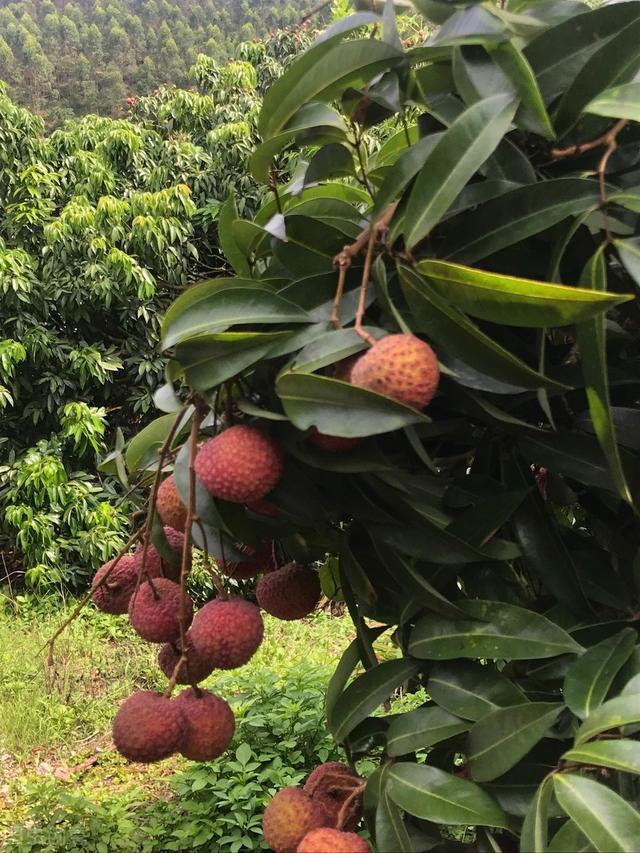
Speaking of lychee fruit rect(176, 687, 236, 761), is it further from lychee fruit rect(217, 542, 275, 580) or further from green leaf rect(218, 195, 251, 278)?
green leaf rect(218, 195, 251, 278)

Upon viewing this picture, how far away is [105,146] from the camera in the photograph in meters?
4.43

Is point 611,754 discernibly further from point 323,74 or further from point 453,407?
point 323,74

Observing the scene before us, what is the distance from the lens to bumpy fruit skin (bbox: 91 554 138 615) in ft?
2.11

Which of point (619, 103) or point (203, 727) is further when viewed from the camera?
point (203, 727)

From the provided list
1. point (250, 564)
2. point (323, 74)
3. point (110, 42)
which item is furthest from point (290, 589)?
point (110, 42)

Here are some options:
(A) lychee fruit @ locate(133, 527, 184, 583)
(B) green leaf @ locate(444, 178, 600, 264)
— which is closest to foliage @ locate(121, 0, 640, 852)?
(B) green leaf @ locate(444, 178, 600, 264)

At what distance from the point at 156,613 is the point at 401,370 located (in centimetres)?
29

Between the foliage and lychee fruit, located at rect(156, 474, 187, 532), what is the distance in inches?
Answer: 2.4

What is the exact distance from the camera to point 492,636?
17.9 inches

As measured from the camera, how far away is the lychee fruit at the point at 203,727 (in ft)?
1.74

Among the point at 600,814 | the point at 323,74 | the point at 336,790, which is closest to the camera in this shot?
the point at 600,814

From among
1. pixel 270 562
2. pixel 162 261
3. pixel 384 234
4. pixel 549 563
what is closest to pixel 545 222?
pixel 384 234

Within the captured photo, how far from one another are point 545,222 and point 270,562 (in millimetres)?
354

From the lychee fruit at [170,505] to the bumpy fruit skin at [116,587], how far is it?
0.33ft
